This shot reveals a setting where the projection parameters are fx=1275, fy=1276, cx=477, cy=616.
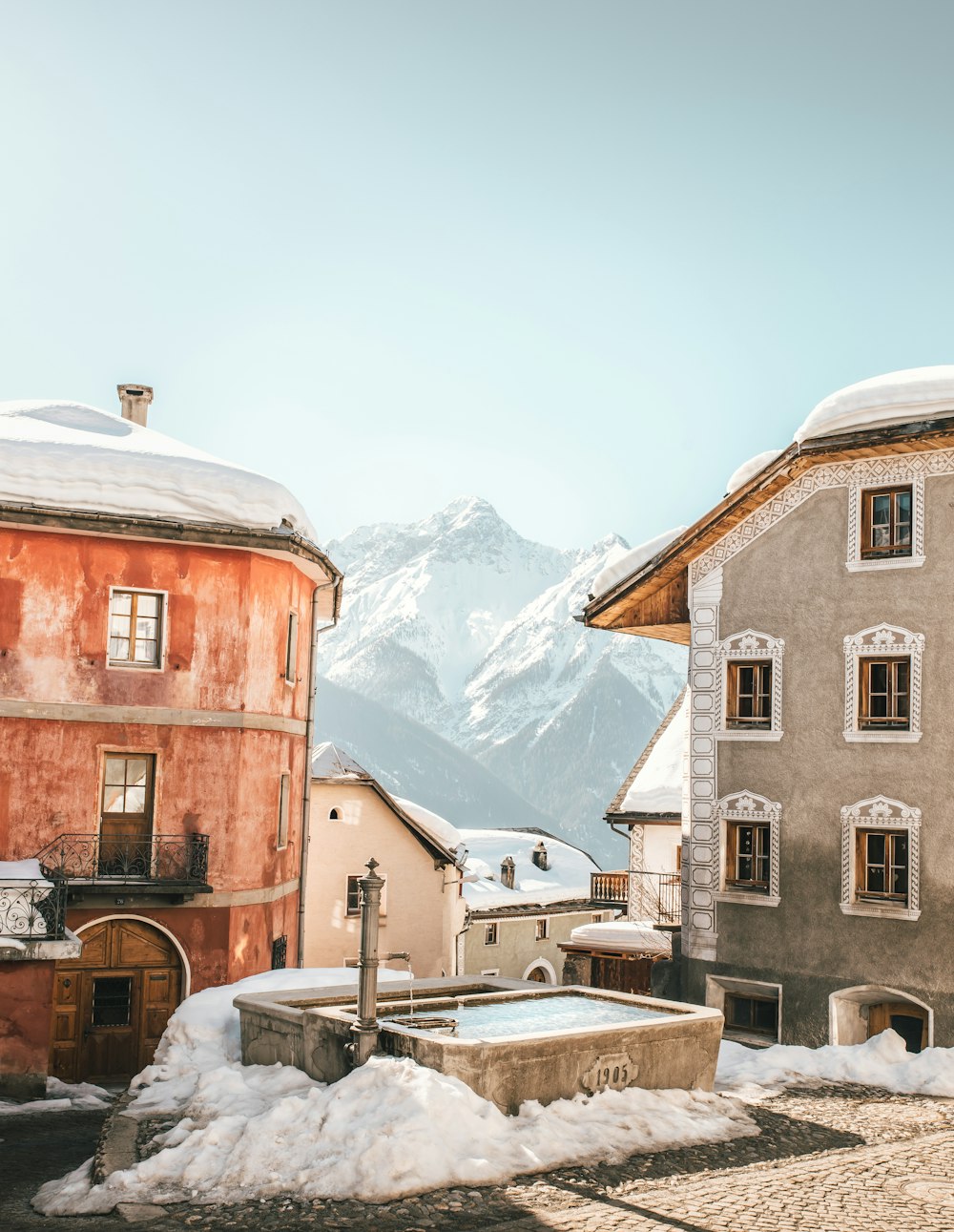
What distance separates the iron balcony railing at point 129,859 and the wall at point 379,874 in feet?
52.1

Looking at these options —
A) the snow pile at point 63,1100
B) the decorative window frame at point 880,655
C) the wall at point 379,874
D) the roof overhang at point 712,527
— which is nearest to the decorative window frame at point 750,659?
the decorative window frame at point 880,655

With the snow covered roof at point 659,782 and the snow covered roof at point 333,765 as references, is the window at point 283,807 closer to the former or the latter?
the snow covered roof at point 333,765

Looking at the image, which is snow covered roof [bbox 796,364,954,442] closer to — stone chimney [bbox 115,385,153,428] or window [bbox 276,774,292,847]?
window [bbox 276,774,292,847]

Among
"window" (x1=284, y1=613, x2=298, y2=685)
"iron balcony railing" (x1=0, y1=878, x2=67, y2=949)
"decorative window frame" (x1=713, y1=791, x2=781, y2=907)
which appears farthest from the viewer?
"window" (x1=284, y1=613, x2=298, y2=685)

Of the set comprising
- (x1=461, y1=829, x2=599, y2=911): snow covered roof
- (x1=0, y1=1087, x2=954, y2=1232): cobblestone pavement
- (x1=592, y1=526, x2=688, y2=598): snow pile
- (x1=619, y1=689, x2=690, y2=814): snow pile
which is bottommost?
(x1=461, y1=829, x2=599, y2=911): snow covered roof

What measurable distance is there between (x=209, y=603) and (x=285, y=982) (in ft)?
24.9

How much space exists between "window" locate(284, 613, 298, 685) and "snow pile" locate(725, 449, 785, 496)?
9044 millimetres

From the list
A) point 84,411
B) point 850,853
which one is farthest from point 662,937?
point 84,411

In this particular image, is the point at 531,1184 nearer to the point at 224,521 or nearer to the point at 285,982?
the point at 285,982

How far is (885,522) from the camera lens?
23016 mm

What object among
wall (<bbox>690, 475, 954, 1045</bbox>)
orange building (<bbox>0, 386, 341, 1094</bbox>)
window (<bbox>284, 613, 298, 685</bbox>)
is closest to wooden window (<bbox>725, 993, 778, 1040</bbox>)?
wall (<bbox>690, 475, 954, 1045</bbox>)

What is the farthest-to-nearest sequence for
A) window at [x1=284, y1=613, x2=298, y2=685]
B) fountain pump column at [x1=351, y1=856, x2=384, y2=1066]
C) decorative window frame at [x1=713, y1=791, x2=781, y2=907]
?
window at [x1=284, y1=613, x2=298, y2=685], decorative window frame at [x1=713, y1=791, x2=781, y2=907], fountain pump column at [x1=351, y1=856, x2=384, y2=1066]

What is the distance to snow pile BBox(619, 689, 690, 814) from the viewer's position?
3717 cm

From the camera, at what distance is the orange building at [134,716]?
22.1 meters
